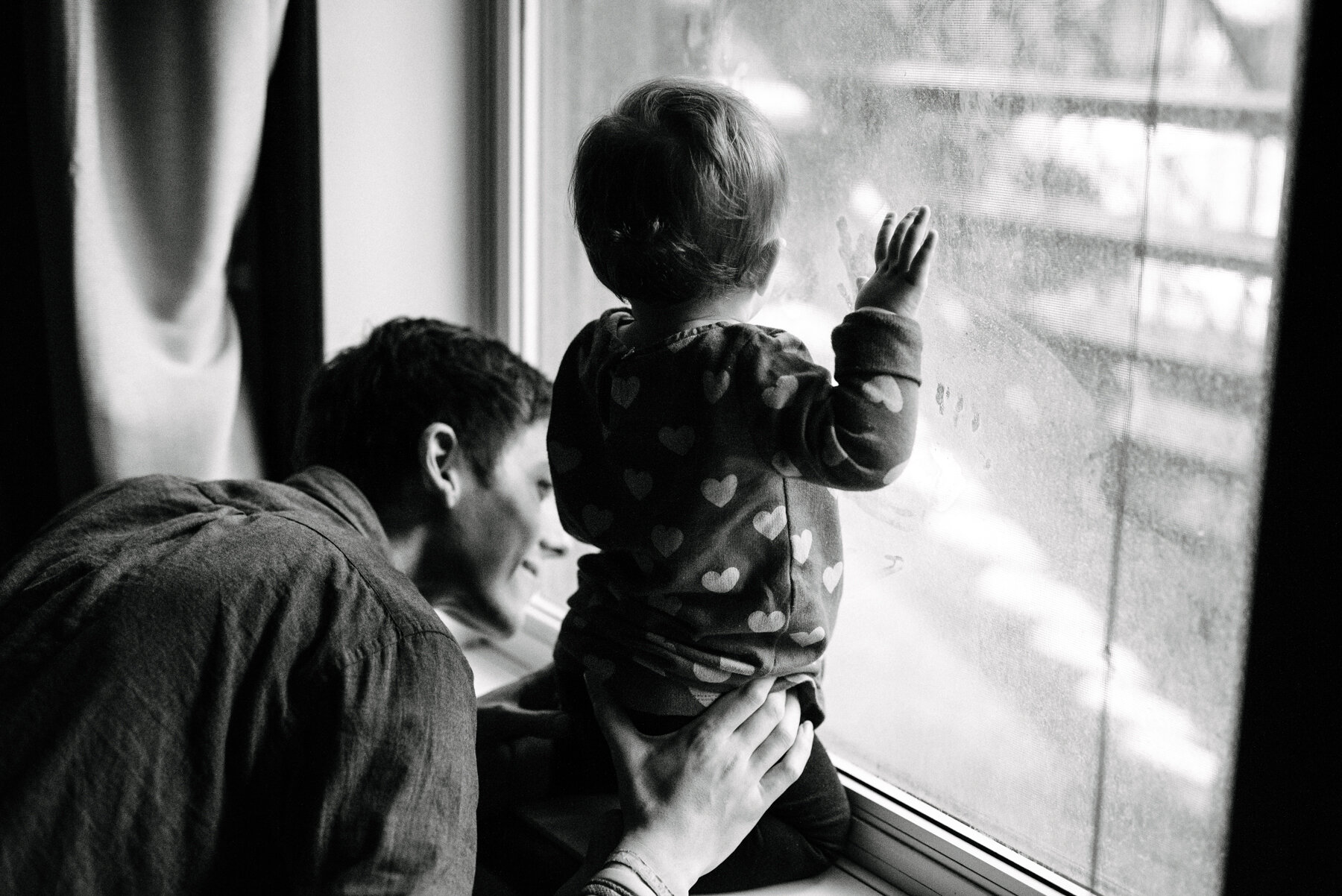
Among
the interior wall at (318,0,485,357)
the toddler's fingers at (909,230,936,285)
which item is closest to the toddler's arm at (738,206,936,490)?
the toddler's fingers at (909,230,936,285)

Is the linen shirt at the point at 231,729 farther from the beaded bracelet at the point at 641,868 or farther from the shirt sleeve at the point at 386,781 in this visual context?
the beaded bracelet at the point at 641,868

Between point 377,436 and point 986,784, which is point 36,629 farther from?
point 986,784

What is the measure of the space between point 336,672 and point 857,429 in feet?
1.42

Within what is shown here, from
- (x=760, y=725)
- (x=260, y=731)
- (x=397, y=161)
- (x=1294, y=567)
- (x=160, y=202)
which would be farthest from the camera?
(x=397, y=161)

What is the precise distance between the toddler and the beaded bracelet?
0.37 feet

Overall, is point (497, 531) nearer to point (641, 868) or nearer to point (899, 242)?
point (641, 868)

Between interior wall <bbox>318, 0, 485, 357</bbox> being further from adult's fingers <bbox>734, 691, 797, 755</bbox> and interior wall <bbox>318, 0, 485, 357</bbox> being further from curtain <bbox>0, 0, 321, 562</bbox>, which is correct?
adult's fingers <bbox>734, 691, 797, 755</bbox>

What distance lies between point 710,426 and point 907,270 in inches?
7.2

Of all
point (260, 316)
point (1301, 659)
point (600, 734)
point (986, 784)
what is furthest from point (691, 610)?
point (260, 316)

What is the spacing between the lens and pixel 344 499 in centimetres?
119

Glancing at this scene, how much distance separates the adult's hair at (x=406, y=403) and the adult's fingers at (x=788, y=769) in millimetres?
397

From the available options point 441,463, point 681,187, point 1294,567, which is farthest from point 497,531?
point 1294,567

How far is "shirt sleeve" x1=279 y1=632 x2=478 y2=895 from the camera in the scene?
36.3 inches

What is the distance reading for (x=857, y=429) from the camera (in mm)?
858
